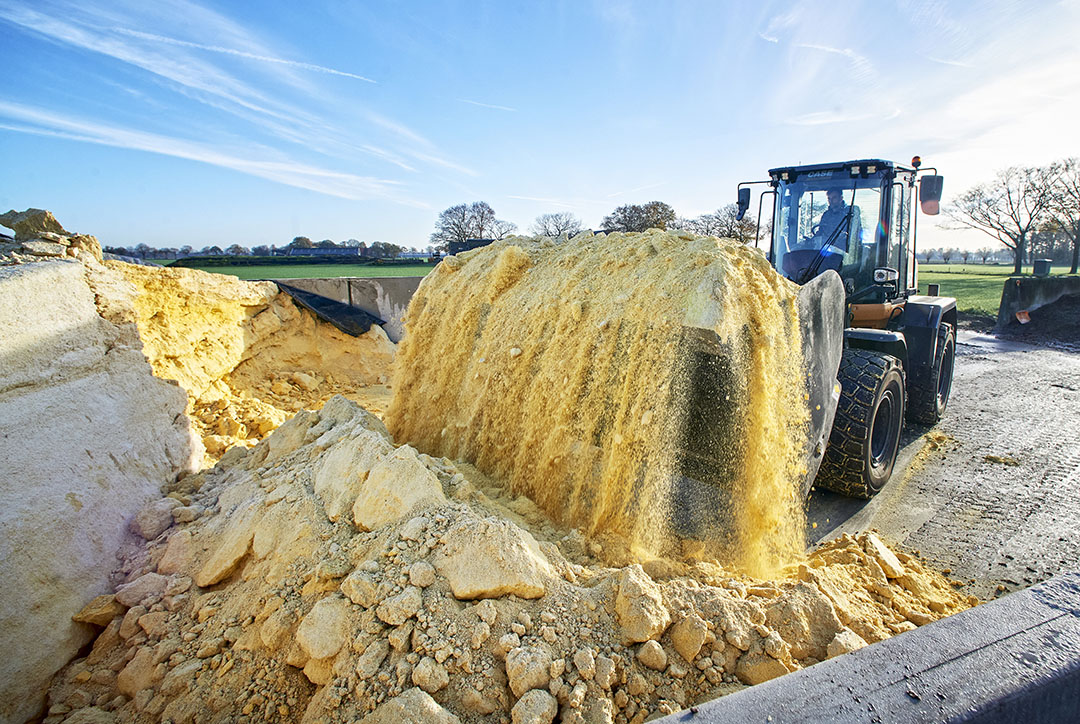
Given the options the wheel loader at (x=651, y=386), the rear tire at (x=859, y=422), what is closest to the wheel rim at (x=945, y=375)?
the wheel loader at (x=651, y=386)

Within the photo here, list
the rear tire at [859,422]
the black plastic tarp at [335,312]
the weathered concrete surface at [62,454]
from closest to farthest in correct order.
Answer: the weathered concrete surface at [62,454], the rear tire at [859,422], the black plastic tarp at [335,312]

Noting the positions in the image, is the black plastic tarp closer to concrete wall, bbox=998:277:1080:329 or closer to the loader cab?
the loader cab

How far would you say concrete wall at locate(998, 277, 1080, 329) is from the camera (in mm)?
13797

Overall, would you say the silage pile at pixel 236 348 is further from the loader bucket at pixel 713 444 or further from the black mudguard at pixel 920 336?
the black mudguard at pixel 920 336

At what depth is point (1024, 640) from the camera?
69.9 inches

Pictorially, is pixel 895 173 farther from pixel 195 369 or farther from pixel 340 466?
pixel 195 369

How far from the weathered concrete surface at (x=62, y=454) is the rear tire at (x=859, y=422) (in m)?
4.66

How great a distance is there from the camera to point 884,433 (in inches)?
179

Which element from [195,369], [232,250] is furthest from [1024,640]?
[232,250]

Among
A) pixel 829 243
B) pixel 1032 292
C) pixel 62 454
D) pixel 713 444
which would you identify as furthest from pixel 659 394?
pixel 1032 292

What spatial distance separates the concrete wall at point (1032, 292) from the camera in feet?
45.3

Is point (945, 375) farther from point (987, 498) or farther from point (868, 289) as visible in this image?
point (987, 498)

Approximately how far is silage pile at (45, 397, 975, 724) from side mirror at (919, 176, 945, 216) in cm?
443

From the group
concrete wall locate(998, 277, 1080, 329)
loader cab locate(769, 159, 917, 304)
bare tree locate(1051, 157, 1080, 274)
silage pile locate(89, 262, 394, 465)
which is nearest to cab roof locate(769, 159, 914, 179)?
loader cab locate(769, 159, 917, 304)
